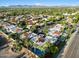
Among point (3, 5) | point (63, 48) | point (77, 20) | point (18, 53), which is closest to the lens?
point (3, 5)

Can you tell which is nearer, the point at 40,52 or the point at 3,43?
the point at 40,52

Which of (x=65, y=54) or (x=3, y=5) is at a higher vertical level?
(x=3, y=5)

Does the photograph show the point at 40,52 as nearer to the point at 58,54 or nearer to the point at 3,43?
the point at 58,54

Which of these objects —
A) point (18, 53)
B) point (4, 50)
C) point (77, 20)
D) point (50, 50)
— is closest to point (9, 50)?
point (4, 50)

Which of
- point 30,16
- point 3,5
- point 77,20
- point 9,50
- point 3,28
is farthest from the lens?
point 30,16

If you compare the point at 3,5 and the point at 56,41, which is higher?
the point at 3,5

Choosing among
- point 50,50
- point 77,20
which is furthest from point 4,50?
point 77,20

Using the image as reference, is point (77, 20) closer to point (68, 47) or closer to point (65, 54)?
point (68, 47)

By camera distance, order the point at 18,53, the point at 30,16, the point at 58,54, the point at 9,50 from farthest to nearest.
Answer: the point at 30,16 < the point at 58,54 < the point at 9,50 < the point at 18,53

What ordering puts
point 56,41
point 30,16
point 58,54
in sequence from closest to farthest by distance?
point 58,54 < point 56,41 < point 30,16
